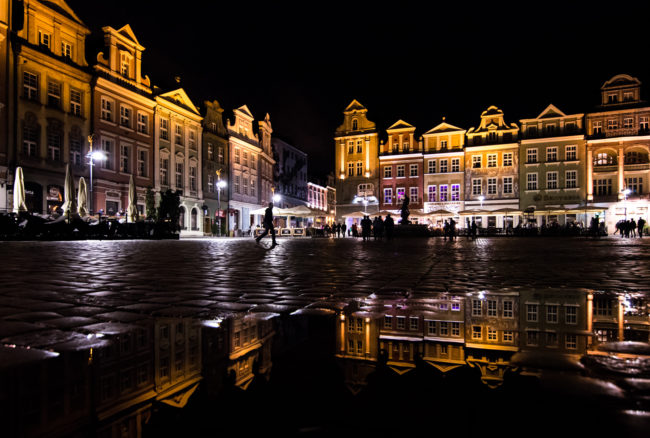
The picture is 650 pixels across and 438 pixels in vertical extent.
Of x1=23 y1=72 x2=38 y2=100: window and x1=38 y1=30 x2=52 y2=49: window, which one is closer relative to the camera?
x1=23 y1=72 x2=38 y2=100: window

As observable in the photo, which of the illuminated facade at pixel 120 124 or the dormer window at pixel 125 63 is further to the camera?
Result: the dormer window at pixel 125 63

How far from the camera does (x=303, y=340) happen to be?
2.19 metres

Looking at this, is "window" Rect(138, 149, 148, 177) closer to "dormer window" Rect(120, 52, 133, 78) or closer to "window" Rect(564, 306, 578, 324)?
"dormer window" Rect(120, 52, 133, 78)

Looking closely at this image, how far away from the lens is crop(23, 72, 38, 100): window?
2788 centimetres

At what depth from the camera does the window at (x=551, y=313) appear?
2.78m

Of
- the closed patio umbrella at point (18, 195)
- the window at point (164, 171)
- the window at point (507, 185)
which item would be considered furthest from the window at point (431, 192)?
the closed patio umbrella at point (18, 195)

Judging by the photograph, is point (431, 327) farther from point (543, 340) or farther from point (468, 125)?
point (468, 125)

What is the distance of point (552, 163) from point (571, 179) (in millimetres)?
2601

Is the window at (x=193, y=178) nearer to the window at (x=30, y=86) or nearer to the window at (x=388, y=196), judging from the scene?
the window at (x=30, y=86)

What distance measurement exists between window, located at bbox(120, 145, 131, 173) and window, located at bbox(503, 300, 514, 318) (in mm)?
36776

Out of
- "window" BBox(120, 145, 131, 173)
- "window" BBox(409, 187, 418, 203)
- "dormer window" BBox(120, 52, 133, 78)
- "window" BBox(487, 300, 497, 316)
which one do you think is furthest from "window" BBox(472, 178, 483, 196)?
"window" BBox(487, 300, 497, 316)

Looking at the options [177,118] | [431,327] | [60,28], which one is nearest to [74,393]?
[431,327]

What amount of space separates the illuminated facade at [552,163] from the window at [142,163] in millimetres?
38525

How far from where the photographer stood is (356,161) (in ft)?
179
